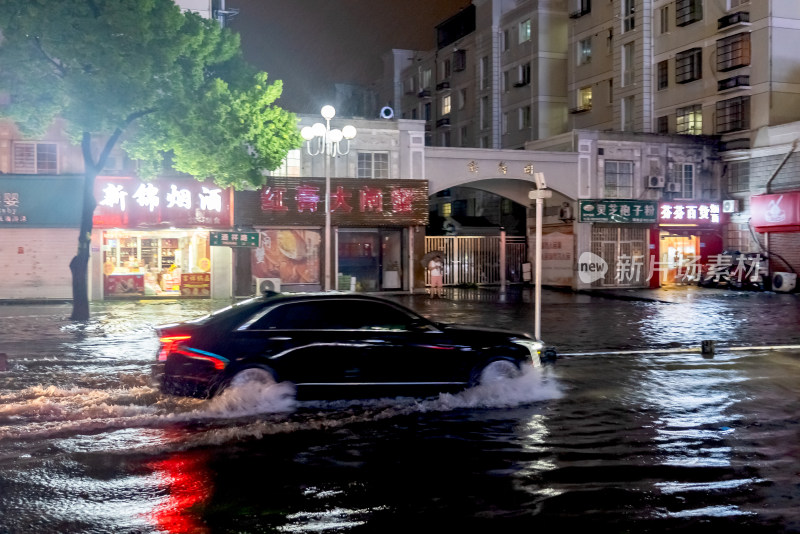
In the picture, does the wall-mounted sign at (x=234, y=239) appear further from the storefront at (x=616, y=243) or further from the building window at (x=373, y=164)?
the storefront at (x=616, y=243)

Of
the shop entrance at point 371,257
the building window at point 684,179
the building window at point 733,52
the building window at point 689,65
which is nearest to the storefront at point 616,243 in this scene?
the building window at point 684,179

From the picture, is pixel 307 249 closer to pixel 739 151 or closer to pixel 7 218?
pixel 7 218

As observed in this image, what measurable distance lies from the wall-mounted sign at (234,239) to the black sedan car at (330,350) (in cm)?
2033

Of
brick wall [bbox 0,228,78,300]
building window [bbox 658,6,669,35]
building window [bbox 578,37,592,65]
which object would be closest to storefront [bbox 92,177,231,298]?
brick wall [bbox 0,228,78,300]

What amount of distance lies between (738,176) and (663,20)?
8.93 metres

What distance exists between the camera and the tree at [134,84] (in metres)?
18.7

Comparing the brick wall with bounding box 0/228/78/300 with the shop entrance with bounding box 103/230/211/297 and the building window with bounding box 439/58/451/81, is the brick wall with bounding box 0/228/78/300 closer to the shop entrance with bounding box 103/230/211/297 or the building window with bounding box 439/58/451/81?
the shop entrance with bounding box 103/230/211/297

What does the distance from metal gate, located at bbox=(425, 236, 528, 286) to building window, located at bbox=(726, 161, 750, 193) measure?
1096 cm

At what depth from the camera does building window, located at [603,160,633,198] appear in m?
36.2

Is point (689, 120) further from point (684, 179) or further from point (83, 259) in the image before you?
point (83, 259)

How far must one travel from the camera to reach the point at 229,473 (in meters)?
6.65

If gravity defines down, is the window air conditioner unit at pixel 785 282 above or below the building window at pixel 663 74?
below

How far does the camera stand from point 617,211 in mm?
35656

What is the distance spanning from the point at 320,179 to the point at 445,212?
22463 mm
